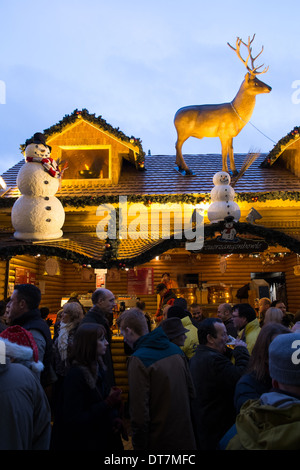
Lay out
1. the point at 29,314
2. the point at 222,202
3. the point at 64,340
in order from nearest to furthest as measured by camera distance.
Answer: the point at 29,314, the point at 64,340, the point at 222,202

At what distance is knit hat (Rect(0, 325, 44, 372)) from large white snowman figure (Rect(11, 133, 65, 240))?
6.51 meters

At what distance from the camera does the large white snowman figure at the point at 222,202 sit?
393 inches

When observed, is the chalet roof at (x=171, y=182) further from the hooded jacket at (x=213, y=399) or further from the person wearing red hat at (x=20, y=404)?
the person wearing red hat at (x=20, y=404)

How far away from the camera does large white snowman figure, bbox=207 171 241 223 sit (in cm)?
998

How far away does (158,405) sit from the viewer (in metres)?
3.15

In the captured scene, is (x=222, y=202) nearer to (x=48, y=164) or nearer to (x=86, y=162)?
(x=48, y=164)

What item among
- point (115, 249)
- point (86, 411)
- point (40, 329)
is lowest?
point (86, 411)

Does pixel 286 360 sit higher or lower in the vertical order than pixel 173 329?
higher

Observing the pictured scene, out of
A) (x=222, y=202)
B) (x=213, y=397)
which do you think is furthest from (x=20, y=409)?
(x=222, y=202)

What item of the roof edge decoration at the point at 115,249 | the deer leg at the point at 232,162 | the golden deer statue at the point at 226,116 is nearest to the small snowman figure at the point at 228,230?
the roof edge decoration at the point at 115,249

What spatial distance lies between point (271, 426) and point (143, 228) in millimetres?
9464

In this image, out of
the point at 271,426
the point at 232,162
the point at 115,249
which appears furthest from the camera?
the point at 232,162

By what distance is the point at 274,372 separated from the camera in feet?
7.08
